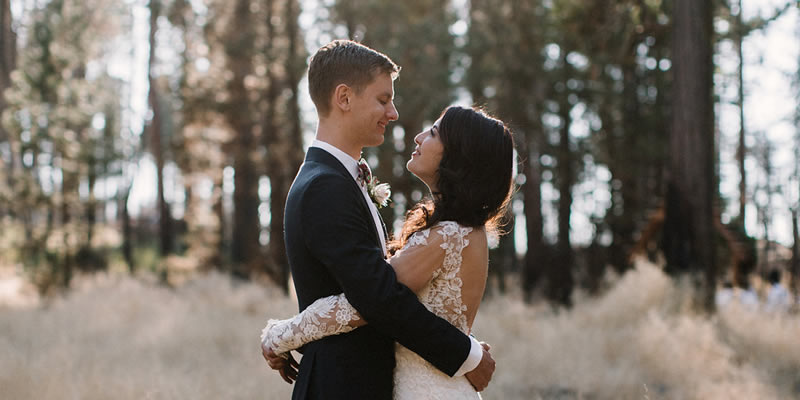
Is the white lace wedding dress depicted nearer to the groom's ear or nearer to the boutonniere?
the boutonniere

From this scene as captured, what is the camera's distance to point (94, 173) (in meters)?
19.3

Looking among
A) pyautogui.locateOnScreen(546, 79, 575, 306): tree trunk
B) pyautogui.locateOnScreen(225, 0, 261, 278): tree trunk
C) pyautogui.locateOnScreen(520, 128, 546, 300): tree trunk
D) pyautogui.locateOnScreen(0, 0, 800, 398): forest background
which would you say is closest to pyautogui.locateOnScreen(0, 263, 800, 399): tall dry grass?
pyautogui.locateOnScreen(0, 0, 800, 398): forest background

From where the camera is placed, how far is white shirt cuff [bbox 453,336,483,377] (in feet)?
8.21

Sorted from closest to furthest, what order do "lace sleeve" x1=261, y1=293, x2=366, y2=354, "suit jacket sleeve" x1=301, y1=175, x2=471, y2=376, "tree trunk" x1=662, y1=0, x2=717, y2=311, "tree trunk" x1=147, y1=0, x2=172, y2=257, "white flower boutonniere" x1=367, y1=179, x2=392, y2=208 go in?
"suit jacket sleeve" x1=301, y1=175, x2=471, y2=376
"lace sleeve" x1=261, y1=293, x2=366, y2=354
"white flower boutonniere" x1=367, y1=179, x2=392, y2=208
"tree trunk" x1=662, y1=0, x2=717, y2=311
"tree trunk" x1=147, y1=0, x2=172, y2=257


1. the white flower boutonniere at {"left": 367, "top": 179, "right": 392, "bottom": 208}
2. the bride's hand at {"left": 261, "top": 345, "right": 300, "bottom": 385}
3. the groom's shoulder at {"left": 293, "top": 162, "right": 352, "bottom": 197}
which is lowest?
the bride's hand at {"left": 261, "top": 345, "right": 300, "bottom": 385}

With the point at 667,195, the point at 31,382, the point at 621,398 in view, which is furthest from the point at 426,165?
the point at 667,195

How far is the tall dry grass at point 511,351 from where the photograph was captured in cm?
664

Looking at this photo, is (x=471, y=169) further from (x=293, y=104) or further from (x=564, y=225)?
(x=293, y=104)

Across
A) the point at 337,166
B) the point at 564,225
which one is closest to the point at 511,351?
the point at 337,166

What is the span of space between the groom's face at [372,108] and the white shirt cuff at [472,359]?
0.90 m

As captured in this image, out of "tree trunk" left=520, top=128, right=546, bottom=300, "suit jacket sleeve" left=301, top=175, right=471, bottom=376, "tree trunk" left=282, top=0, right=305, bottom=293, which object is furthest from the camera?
"tree trunk" left=282, top=0, right=305, bottom=293

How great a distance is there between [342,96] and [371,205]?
445 mm

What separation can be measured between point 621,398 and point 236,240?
58.1 feet

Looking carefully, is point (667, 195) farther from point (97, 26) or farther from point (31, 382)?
point (97, 26)
